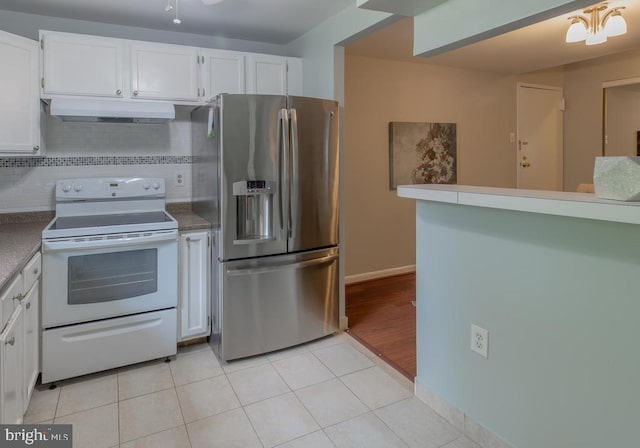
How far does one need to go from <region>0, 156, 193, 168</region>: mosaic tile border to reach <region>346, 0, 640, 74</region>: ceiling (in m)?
1.74

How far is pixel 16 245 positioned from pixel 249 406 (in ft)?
4.68

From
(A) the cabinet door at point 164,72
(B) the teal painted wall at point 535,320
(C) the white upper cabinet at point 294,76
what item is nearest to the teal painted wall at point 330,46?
(C) the white upper cabinet at point 294,76

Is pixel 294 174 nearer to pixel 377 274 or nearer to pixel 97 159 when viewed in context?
pixel 97 159

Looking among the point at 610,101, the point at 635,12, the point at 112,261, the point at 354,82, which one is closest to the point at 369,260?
the point at 354,82

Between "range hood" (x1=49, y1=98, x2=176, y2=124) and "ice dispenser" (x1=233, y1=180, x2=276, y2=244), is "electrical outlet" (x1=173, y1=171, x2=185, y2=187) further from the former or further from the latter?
"ice dispenser" (x1=233, y1=180, x2=276, y2=244)

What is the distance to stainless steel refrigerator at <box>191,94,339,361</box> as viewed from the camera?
2.56 m

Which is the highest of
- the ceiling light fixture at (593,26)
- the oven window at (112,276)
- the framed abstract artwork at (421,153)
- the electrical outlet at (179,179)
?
the ceiling light fixture at (593,26)

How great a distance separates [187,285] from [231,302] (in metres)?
0.34

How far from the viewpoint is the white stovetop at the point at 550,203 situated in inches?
47.0

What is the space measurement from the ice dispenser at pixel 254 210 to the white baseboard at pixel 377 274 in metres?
1.66

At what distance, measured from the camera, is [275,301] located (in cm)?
273

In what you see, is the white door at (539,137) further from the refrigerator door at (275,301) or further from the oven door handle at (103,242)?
the oven door handle at (103,242)

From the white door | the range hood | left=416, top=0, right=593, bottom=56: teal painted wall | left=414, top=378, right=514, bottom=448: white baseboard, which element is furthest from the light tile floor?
the white door

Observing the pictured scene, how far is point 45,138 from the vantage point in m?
2.80
